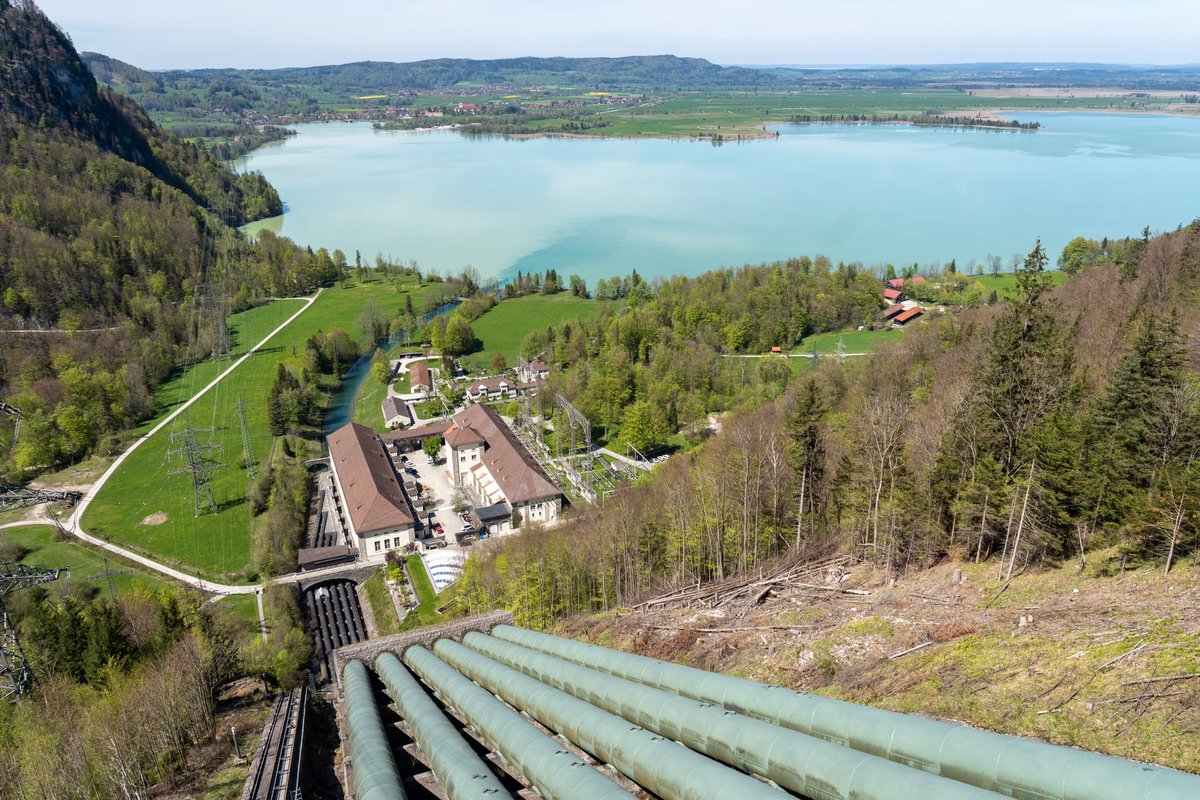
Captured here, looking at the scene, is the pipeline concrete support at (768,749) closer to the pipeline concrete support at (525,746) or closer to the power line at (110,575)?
the pipeline concrete support at (525,746)

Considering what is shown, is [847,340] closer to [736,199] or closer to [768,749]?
[768,749]

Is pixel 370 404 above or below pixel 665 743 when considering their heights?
below

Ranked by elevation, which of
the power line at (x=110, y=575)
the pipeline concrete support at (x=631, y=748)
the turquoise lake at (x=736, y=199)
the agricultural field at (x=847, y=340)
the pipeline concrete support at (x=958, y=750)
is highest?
the turquoise lake at (x=736, y=199)

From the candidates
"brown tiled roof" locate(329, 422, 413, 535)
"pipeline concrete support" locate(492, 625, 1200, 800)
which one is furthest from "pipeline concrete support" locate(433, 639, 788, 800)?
"brown tiled roof" locate(329, 422, 413, 535)

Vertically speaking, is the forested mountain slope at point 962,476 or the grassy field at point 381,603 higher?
Answer: the forested mountain slope at point 962,476

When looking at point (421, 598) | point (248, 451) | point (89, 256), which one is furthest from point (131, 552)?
point (89, 256)

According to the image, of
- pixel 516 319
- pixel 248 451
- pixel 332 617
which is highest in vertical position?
pixel 516 319

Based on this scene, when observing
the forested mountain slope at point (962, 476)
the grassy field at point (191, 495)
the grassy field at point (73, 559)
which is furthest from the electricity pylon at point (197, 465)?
the forested mountain slope at point (962, 476)

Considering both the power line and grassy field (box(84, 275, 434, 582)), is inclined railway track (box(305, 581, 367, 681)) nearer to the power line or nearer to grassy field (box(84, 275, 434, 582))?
grassy field (box(84, 275, 434, 582))
